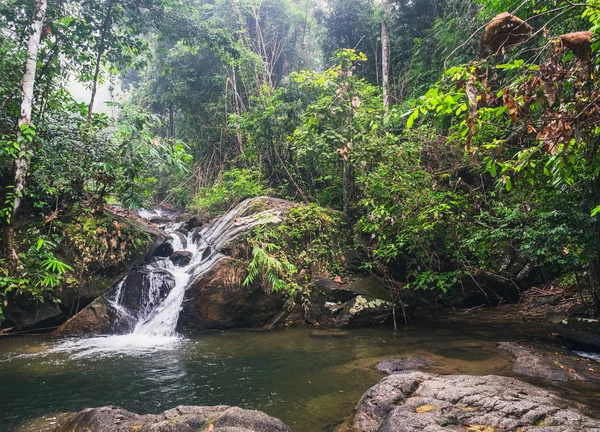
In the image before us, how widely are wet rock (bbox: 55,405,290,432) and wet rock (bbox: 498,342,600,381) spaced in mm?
3389

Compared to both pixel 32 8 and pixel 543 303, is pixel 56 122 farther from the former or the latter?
pixel 543 303

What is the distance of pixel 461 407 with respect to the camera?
3395 mm

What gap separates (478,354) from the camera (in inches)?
222

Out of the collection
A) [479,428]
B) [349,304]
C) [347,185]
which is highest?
[347,185]

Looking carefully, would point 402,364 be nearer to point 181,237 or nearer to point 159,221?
point 181,237

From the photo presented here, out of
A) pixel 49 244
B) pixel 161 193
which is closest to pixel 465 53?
pixel 49 244

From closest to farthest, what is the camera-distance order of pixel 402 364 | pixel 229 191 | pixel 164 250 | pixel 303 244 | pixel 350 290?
pixel 402 364
pixel 350 290
pixel 303 244
pixel 164 250
pixel 229 191

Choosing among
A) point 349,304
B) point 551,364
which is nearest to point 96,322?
point 349,304

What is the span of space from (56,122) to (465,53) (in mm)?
10425

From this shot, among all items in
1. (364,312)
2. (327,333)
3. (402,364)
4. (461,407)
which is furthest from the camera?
(364,312)

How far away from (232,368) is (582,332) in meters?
5.33

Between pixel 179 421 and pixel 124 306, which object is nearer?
pixel 179 421

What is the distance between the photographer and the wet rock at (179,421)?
310 cm

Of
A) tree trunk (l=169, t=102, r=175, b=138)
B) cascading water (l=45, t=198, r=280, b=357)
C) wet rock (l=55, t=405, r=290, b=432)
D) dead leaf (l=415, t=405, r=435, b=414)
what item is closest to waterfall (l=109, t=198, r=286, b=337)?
cascading water (l=45, t=198, r=280, b=357)
